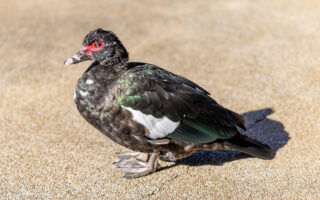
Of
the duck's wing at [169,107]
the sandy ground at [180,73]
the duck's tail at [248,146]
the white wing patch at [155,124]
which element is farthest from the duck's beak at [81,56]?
the duck's tail at [248,146]

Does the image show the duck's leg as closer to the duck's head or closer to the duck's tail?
the duck's tail

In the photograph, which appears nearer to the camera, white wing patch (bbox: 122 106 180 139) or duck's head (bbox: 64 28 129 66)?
white wing patch (bbox: 122 106 180 139)

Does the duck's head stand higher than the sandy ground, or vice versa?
the duck's head

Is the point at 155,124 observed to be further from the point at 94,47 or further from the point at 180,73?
the point at 180,73

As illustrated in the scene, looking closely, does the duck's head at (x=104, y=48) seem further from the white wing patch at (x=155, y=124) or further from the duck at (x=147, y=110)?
the white wing patch at (x=155, y=124)

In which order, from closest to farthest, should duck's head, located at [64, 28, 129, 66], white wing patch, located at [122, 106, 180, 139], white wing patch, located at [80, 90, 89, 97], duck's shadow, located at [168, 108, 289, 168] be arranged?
white wing patch, located at [122, 106, 180, 139]
white wing patch, located at [80, 90, 89, 97]
duck's head, located at [64, 28, 129, 66]
duck's shadow, located at [168, 108, 289, 168]

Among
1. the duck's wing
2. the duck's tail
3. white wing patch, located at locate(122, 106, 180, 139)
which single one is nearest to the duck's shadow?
the duck's tail

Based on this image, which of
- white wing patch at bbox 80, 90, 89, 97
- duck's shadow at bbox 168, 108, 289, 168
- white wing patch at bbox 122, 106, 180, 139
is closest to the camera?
white wing patch at bbox 122, 106, 180, 139
